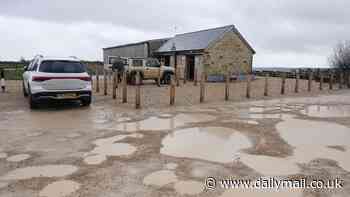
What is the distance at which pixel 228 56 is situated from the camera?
22344mm

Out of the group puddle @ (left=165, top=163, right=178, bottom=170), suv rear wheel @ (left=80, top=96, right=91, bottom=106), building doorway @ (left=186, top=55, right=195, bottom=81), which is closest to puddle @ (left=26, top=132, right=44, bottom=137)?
puddle @ (left=165, top=163, right=178, bottom=170)

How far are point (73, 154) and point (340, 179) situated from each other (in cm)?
389

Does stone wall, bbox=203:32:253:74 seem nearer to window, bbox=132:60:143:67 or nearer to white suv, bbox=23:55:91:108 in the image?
window, bbox=132:60:143:67

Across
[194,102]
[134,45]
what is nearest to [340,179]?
[194,102]

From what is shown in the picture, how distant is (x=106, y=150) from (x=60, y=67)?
487 cm

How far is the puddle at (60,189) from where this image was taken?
314 centimetres

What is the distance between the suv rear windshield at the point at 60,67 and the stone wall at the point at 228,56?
1339cm

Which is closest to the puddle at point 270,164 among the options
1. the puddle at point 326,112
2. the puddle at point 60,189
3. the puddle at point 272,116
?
the puddle at point 60,189

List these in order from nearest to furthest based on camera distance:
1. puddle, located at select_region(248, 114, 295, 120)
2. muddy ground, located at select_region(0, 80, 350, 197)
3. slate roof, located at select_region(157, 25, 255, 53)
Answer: muddy ground, located at select_region(0, 80, 350, 197)
puddle, located at select_region(248, 114, 295, 120)
slate roof, located at select_region(157, 25, 255, 53)

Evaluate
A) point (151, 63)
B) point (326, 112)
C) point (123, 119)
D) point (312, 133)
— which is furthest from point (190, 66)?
point (312, 133)

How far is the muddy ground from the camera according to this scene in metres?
3.40

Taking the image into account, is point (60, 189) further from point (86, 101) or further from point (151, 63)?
point (151, 63)

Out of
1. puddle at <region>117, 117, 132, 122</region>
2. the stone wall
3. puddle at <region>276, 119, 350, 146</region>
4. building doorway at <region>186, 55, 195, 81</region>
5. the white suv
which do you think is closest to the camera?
puddle at <region>276, 119, 350, 146</region>

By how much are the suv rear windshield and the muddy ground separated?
4.16 ft
